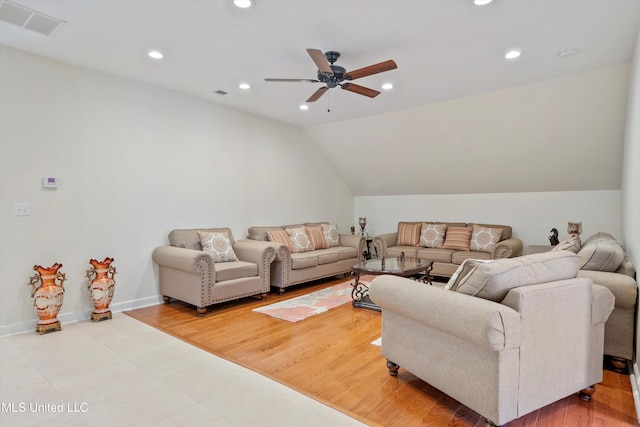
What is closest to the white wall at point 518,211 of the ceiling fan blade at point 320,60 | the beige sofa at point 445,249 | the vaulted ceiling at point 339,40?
the beige sofa at point 445,249

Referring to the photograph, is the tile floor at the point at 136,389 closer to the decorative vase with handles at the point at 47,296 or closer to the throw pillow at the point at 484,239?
the decorative vase with handles at the point at 47,296

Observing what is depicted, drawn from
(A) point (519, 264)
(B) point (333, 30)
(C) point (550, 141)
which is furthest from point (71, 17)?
(C) point (550, 141)

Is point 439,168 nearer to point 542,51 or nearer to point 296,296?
point 542,51

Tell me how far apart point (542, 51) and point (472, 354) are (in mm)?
2915

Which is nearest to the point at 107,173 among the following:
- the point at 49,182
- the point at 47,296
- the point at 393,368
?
the point at 49,182

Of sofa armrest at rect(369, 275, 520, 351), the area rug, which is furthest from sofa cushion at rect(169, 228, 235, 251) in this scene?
sofa armrest at rect(369, 275, 520, 351)

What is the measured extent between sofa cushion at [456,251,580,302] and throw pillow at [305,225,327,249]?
12.3 ft

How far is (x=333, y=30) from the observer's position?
9.22 ft

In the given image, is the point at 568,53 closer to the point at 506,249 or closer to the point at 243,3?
the point at 506,249

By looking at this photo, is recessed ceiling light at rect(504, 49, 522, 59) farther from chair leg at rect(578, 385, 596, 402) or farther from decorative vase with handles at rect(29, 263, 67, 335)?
decorative vase with handles at rect(29, 263, 67, 335)

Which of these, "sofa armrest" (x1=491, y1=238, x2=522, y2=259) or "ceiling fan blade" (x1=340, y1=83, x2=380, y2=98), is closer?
"ceiling fan blade" (x1=340, y1=83, x2=380, y2=98)

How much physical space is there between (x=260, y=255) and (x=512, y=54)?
140 inches

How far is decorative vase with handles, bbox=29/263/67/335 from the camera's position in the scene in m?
3.25

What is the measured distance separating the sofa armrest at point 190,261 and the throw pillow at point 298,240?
5.62 ft
